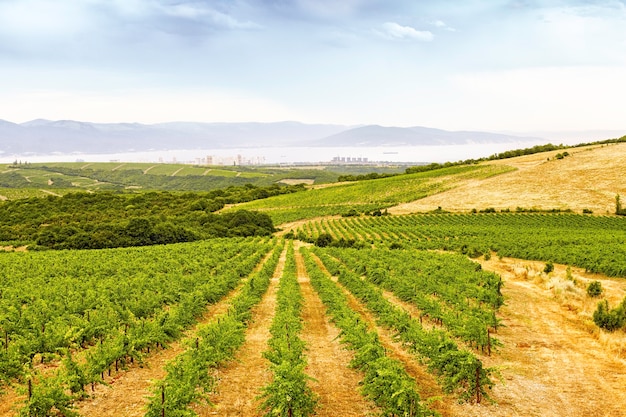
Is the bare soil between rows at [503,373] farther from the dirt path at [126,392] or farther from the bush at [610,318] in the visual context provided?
the bush at [610,318]

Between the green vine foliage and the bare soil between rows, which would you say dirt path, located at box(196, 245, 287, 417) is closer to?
the bare soil between rows

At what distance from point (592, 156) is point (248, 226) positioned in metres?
94.5

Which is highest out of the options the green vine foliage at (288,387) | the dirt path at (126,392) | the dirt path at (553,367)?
the green vine foliage at (288,387)

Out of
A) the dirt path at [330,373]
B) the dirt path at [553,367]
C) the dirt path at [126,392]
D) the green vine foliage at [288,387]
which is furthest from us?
the dirt path at [553,367]

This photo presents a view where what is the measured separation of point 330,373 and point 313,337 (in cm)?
416

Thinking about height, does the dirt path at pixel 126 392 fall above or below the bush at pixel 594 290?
above

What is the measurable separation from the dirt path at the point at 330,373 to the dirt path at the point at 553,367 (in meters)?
2.79

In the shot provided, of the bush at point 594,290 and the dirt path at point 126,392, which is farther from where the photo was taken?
the bush at point 594,290

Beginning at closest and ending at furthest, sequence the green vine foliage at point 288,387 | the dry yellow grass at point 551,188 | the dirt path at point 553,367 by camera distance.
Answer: the green vine foliage at point 288,387
the dirt path at point 553,367
the dry yellow grass at point 551,188

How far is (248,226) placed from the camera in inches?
2872

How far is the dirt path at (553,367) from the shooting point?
1166 centimetres

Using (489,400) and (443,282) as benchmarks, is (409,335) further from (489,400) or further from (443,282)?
(443,282)

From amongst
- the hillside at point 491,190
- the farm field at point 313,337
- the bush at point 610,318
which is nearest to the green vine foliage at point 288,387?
the farm field at point 313,337

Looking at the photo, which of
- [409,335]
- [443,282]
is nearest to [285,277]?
[443,282]
